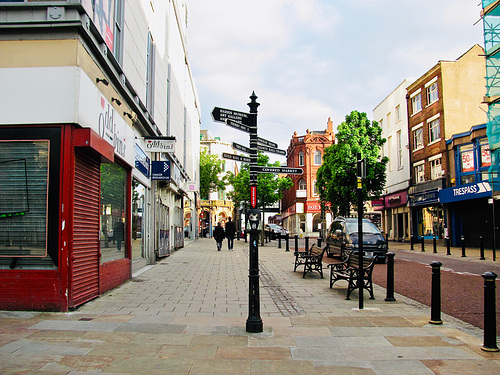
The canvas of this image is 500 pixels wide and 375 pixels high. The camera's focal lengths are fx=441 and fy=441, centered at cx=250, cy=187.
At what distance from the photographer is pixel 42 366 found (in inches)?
177

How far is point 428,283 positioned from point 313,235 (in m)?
Answer: 42.5

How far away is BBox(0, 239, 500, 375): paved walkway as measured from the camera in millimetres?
4645

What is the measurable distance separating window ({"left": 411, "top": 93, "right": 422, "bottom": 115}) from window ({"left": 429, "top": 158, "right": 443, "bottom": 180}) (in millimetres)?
5241

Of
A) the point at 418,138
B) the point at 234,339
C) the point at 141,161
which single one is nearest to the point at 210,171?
the point at 418,138

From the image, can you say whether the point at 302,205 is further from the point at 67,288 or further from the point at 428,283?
the point at 67,288

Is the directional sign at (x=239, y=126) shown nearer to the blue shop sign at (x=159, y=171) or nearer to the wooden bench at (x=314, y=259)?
the wooden bench at (x=314, y=259)

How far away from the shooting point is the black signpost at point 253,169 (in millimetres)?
6102

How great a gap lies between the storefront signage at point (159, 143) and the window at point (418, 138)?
26764 millimetres

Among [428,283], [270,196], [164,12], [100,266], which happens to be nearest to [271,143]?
[100,266]

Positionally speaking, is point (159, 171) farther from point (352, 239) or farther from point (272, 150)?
point (272, 150)

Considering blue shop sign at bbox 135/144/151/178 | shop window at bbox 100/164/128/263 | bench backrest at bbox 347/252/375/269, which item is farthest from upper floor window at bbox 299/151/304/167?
bench backrest at bbox 347/252/375/269

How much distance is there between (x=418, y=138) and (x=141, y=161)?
27948 mm

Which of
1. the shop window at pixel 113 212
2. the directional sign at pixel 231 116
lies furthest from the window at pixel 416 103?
the directional sign at pixel 231 116

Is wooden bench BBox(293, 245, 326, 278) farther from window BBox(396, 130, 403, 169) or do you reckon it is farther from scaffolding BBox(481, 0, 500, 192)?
window BBox(396, 130, 403, 169)
